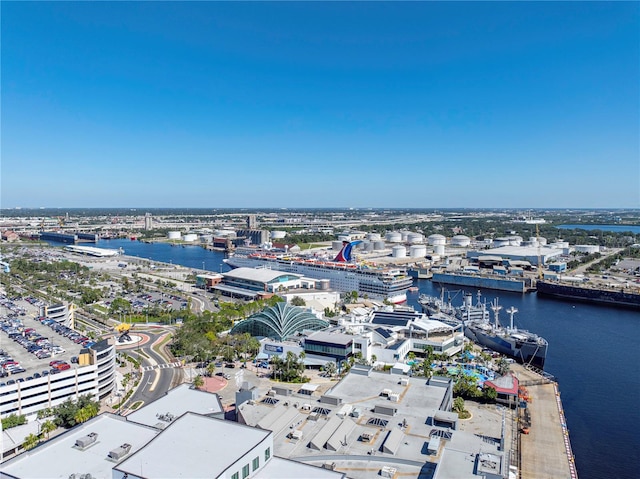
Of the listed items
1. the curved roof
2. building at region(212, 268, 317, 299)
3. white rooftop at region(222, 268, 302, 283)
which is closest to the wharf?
the curved roof

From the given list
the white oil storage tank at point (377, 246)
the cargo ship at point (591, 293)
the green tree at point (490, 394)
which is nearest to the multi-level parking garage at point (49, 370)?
the green tree at point (490, 394)

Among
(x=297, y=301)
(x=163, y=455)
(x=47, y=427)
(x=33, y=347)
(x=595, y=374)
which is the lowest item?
(x=595, y=374)

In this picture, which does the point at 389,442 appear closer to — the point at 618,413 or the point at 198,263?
the point at 618,413

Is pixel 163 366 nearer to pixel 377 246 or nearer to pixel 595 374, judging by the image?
pixel 595 374

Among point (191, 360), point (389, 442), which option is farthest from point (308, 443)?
point (191, 360)

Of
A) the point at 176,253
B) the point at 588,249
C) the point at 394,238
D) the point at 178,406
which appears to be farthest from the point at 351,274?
the point at 588,249

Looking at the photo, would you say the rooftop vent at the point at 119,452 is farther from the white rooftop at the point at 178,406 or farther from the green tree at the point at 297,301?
the green tree at the point at 297,301
